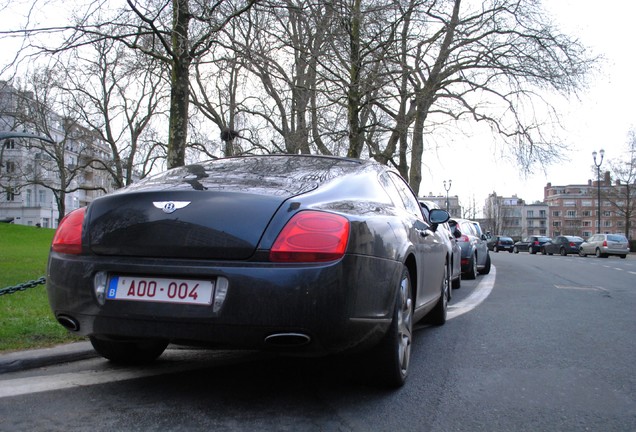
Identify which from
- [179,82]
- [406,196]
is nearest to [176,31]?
[179,82]

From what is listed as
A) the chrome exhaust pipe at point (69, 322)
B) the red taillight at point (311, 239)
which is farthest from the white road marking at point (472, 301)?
the chrome exhaust pipe at point (69, 322)

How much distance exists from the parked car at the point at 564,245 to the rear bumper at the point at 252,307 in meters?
40.1

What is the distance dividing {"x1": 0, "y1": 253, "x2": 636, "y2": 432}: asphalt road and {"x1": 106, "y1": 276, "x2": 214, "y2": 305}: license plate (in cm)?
60

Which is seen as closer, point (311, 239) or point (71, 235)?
point (311, 239)

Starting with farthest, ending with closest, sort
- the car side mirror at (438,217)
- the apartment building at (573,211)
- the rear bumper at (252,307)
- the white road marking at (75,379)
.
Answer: the apartment building at (573,211), the car side mirror at (438,217), the white road marking at (75,379), the rear bumper at (252,307)

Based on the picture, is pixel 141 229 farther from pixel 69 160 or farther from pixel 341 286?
pixel 69 160

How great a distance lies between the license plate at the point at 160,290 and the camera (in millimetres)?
2834

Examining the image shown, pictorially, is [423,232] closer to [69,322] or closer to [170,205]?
[170,205]

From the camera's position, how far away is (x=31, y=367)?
3.78m

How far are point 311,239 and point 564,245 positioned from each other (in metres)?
41.4

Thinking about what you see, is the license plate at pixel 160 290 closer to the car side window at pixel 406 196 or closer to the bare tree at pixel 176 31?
the car side window at pixel 406 196

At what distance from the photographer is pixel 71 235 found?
3232 mm

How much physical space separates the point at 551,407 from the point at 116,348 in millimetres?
2734

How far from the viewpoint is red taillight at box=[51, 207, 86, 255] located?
319 centimetres
